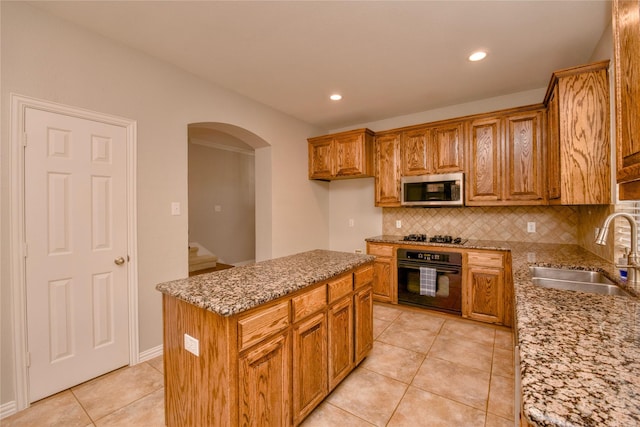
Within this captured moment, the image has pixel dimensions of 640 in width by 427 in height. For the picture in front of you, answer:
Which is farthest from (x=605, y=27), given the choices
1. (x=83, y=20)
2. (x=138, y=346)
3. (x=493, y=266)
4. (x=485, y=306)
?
(x=138, y=346)

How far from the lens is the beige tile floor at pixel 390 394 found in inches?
68.6

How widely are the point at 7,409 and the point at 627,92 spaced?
11.9ft

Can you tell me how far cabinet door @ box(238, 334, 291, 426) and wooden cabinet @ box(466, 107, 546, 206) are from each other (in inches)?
115

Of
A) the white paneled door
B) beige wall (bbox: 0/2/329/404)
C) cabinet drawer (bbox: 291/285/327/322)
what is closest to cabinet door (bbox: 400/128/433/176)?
beige wall (bbox: 0/2/329/404)

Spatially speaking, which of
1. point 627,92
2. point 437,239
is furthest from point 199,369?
point 437,239

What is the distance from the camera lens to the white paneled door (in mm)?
1912

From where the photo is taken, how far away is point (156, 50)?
243cm

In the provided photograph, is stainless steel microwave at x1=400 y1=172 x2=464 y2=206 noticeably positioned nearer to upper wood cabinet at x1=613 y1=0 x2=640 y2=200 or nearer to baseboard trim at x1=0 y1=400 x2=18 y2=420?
upper wood cabinet at x1=613 y1=0 x2=640 y2=200

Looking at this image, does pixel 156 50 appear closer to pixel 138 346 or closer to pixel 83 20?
pixel 83 20

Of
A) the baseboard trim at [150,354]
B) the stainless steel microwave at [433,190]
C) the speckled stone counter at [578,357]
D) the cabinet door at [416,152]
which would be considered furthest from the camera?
the cabinet door at [416,152]

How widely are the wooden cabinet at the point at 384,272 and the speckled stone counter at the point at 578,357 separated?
2.16 m

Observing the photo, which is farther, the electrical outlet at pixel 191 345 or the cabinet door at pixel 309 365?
the cabinet door at pixel 309 365

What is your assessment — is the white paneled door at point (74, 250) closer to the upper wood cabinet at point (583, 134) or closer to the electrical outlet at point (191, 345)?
the electrical outlet at point (191, 345)

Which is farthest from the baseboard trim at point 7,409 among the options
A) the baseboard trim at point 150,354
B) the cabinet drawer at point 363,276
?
the cabinet drawer at point 363,276
